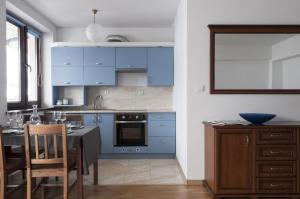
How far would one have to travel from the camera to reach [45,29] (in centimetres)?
510

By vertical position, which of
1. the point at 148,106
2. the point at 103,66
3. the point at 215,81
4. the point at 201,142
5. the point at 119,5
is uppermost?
the point at 119,5

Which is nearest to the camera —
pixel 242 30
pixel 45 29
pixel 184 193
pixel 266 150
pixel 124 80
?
pixel 266 150

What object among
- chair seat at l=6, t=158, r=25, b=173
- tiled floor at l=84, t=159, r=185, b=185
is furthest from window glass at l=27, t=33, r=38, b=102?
chair seat at l=6, t=158, r=25, b=173

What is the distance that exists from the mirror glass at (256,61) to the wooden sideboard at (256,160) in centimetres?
73

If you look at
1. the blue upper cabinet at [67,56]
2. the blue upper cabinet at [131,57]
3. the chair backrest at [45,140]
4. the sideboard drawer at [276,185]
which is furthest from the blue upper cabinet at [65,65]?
the sideboard drawer at [276,185]

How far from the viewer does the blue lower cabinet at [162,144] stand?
4.98 m

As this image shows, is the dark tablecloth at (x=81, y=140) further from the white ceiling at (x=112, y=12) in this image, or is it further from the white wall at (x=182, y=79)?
the white ceiling at (x=112, y=12)

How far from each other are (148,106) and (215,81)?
2.33 meters

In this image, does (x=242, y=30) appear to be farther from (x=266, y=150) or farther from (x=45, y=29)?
(x=45, y=29)

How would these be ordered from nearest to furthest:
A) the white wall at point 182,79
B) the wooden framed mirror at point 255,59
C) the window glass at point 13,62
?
1. the wooden framed mirror at point 255,59
2. the white wall at point 182,79
3. the window glass at point 13,62

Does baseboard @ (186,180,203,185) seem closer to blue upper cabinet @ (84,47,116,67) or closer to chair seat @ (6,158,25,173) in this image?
chair seat @ (6,158,25,173)

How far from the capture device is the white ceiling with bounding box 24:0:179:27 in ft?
13.7

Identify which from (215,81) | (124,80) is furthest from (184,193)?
(124,80)

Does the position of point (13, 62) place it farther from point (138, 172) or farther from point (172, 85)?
point (172, 85)
